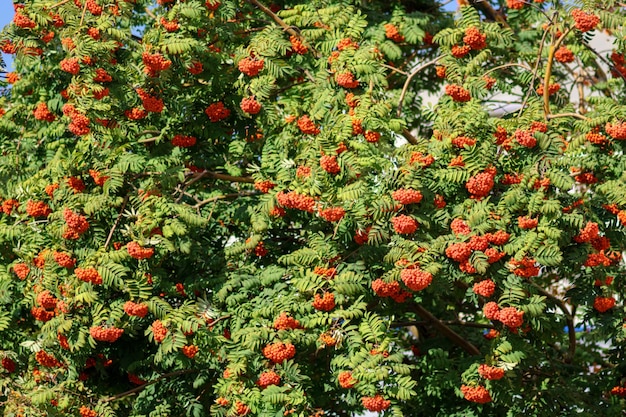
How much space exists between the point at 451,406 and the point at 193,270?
2.08 m

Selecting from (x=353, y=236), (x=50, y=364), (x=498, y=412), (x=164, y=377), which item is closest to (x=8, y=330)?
(x=50, y=364)

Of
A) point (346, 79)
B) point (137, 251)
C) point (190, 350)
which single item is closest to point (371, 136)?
point (346, 79)

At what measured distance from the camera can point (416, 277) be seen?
591 cm

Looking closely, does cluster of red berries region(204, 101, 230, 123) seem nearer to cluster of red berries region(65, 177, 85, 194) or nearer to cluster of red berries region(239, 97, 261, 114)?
cluster of red berries region(239, 97, 261, 114)

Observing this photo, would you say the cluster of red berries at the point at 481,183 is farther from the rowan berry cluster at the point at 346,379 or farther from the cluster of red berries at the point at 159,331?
the cluster of red berries at the point at 159,331

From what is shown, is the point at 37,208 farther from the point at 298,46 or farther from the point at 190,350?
the point at 298,46

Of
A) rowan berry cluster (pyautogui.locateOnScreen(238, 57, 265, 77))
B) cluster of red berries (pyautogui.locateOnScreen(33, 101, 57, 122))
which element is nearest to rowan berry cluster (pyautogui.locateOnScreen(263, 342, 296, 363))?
rowan berry cluster (pyautogui.locateOnScreen(238, 57, 265, 77))

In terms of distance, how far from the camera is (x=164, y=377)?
24.3 ft

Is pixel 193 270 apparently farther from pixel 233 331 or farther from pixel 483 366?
pixel 483 366

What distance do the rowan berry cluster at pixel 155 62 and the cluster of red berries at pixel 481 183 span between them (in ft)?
7.13

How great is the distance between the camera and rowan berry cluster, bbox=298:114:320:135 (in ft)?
22.3

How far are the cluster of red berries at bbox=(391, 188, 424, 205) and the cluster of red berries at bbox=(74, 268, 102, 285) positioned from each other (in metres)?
1.97

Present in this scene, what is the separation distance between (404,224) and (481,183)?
0.56 meters

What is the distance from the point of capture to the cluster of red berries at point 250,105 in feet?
22.9
